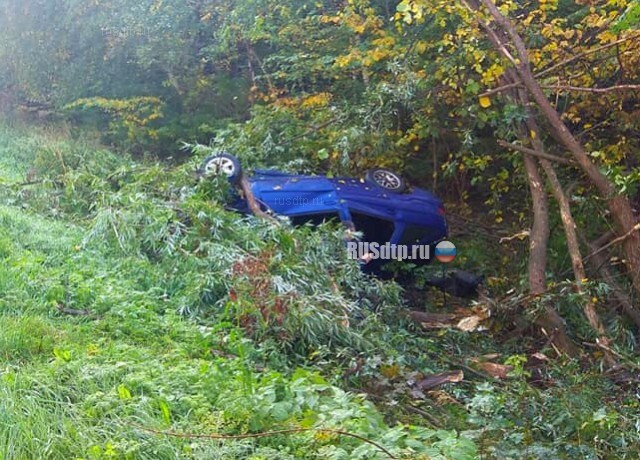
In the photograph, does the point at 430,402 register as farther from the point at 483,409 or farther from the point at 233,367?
the point at 233,367

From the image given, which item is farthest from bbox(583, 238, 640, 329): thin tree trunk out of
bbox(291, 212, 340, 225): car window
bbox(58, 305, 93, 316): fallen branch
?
bbox(58, 305, 93, 316): fallen branch

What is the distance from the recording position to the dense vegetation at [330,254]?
2.97 metres

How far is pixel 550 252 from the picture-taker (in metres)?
6.99

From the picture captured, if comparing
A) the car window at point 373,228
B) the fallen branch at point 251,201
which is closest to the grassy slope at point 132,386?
the fallen branch at point 251,201

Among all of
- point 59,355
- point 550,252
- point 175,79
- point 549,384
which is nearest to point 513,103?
point 550,252

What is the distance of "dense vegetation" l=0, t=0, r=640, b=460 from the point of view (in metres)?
2.97

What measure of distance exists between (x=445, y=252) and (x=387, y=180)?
3.69 feet

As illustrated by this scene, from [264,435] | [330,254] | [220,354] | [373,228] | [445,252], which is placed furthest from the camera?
[445,252]

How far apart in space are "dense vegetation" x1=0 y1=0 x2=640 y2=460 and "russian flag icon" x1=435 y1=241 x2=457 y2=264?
0.17m

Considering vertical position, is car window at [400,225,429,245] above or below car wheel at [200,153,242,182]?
below

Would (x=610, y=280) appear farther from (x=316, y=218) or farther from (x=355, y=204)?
(x=316, y=218)

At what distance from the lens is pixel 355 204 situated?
6.98 meters

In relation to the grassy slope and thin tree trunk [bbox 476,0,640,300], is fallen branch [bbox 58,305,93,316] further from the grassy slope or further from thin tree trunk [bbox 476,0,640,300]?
thin tree trunk [bbox 476,0,640,300]

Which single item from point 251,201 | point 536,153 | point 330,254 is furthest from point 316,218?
point 536,153
